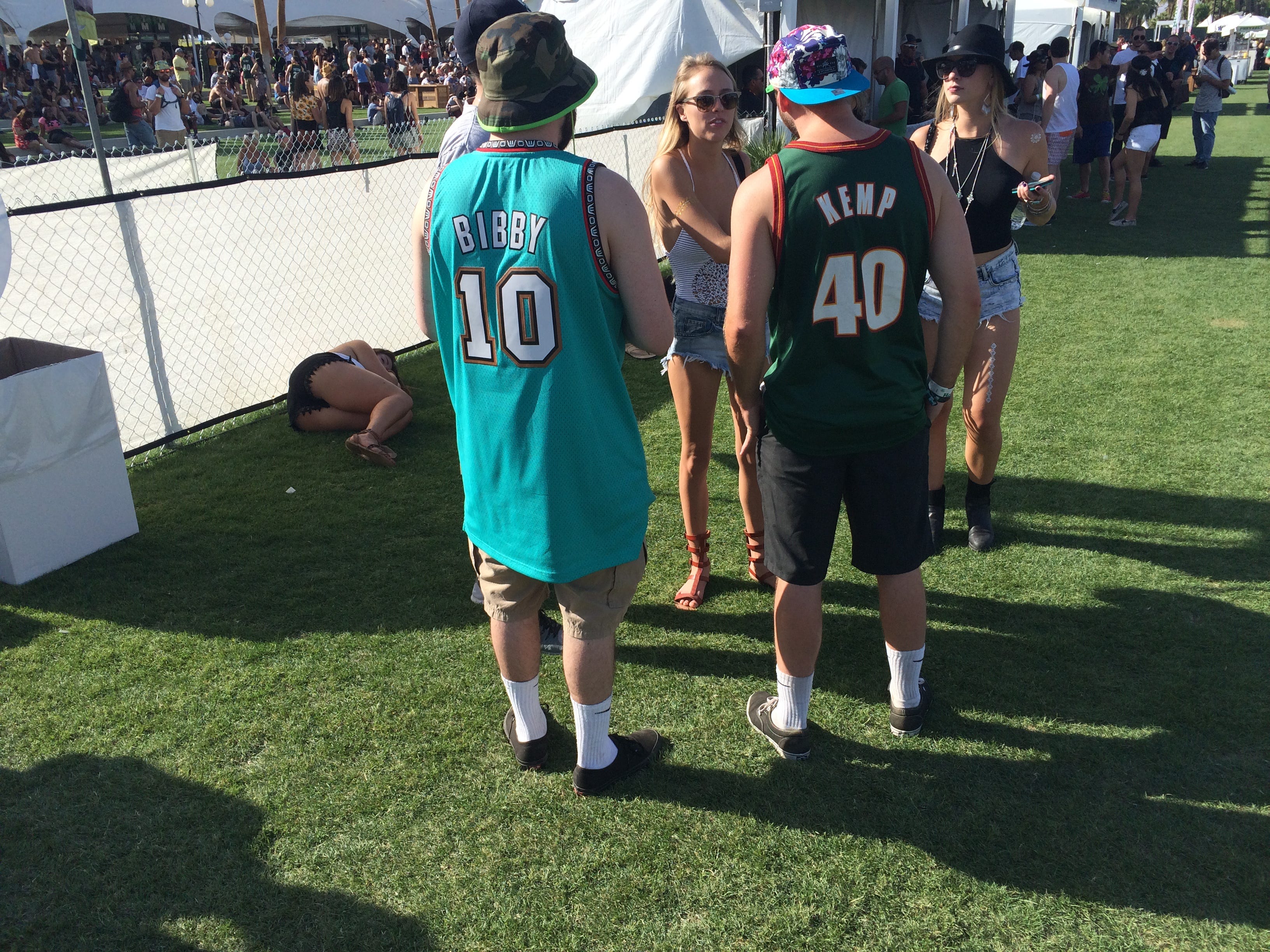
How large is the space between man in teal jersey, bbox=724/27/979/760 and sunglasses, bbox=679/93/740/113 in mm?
810

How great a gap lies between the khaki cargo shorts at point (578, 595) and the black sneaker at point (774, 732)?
2.27ft

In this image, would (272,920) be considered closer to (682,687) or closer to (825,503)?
(682,687)

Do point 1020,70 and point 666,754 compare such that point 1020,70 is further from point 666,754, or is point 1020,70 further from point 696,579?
point 666,754

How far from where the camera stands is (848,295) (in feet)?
7.72

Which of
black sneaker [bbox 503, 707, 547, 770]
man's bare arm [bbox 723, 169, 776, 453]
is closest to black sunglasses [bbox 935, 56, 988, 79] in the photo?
man's bare arm [bbox 723, 169, 776, 453]

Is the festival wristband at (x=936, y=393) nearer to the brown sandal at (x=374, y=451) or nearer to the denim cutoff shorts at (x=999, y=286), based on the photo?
the denim cutoff shorts at (x=999, y=286)

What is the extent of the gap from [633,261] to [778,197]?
1.38ft

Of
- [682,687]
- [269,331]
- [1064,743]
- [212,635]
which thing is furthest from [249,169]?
[1064,743]

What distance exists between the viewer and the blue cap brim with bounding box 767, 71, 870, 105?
2.26 metres

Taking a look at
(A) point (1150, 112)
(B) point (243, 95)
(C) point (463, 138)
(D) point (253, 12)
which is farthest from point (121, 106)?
(D) point (253, 12)

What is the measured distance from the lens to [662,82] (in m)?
12.7

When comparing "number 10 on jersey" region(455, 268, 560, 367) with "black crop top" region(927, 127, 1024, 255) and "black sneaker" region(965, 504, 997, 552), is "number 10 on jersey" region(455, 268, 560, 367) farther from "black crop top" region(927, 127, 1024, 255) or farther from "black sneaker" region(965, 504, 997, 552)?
"black sneaker" region(965, 504, 997, 552)

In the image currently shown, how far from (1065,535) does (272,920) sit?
352 cm

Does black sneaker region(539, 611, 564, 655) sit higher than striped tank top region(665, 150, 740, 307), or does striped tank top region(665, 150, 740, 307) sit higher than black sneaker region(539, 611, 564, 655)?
striped tank top region(665, 150, 740, 307)
